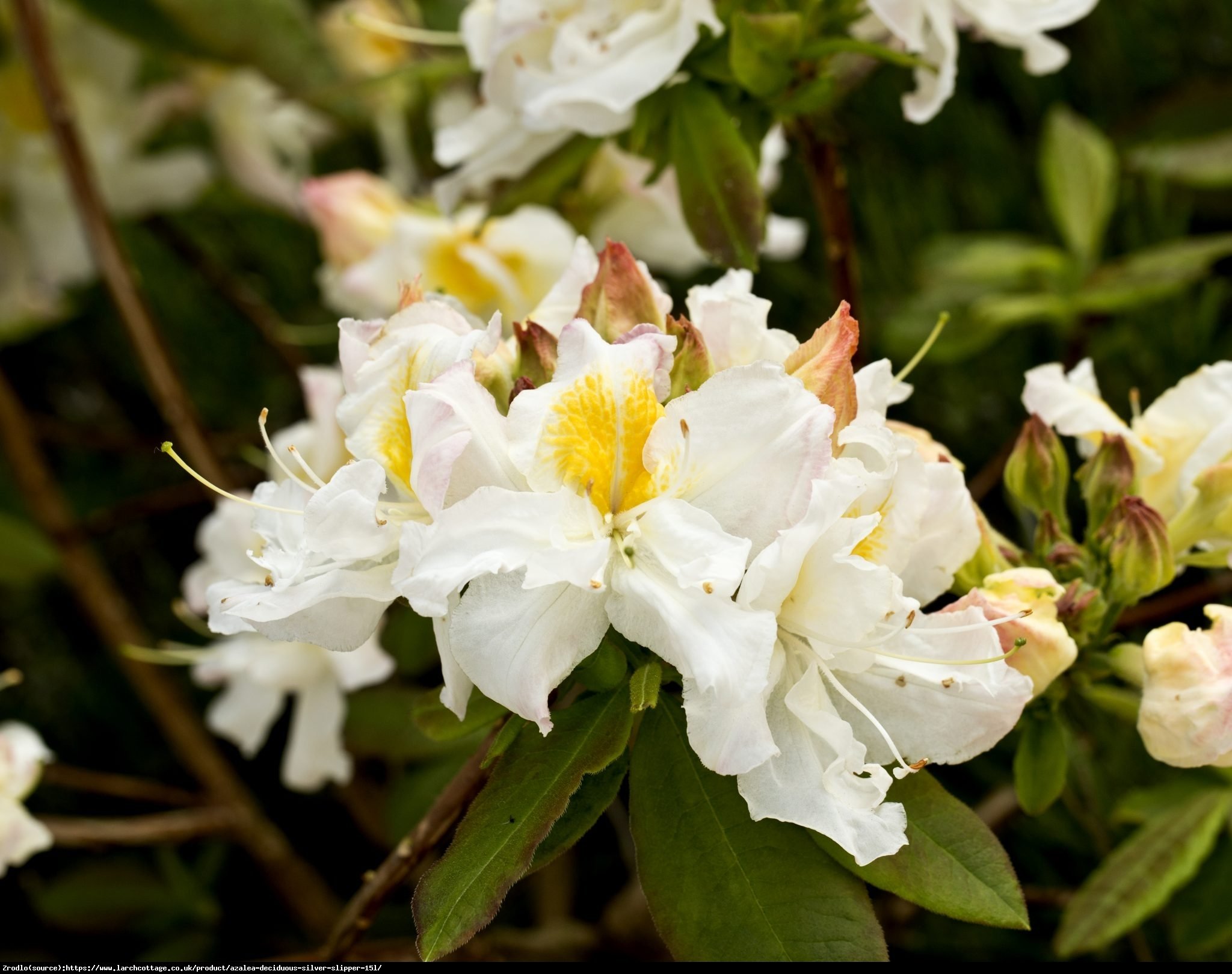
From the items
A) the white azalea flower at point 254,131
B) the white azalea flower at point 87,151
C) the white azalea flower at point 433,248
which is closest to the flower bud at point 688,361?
the white azalea flower at point 433,248

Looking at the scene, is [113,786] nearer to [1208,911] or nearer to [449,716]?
[449,716]

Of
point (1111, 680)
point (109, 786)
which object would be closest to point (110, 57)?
point (109, 786)

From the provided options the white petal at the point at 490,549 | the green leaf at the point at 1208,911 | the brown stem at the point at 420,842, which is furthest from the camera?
the green leaf at the point at 1208,911

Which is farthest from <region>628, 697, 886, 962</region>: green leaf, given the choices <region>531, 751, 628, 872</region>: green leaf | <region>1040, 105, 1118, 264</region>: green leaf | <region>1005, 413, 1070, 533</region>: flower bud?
<region>1040, 105, 1118, 264</region>: green leaf

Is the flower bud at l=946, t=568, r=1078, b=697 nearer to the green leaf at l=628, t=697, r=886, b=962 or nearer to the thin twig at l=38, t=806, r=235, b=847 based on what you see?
the green leaf at l=628, t=697, r=886, b=962

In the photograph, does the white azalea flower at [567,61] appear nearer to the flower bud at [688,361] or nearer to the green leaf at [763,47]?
the green leaf at [763,47]
